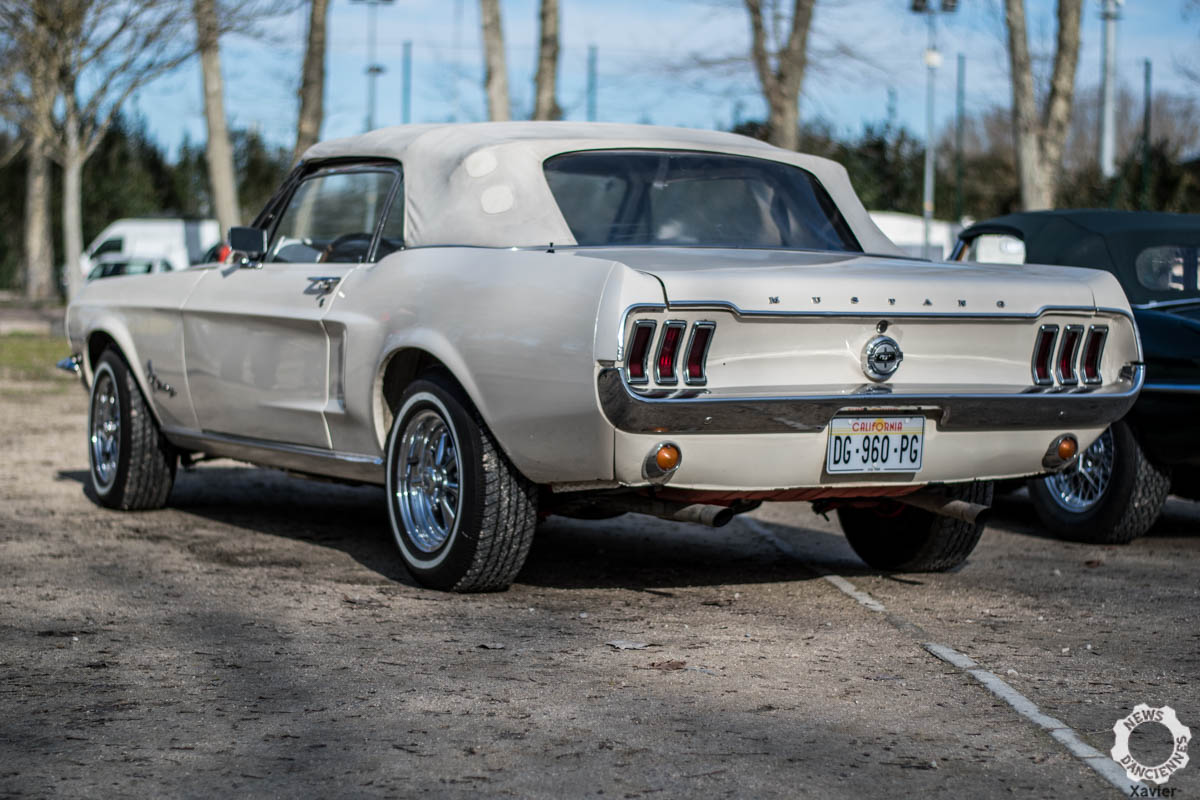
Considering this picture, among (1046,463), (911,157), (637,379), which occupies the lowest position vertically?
(1046,463)

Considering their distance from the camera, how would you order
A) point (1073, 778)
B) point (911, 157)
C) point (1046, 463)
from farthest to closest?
point (911, 157)
point (1046, 463)
point (1073, 778)

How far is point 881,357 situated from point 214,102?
20.3 metres

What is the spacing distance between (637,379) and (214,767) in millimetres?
1807

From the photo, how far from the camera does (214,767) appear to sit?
3.64 meters

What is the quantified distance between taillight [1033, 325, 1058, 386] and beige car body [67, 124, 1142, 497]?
1.3 inches

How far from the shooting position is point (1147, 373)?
7.36 m

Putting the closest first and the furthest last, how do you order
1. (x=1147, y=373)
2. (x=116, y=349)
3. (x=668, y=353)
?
(x=668, y=353), (x=1147, y=373), (x=116, y=349)

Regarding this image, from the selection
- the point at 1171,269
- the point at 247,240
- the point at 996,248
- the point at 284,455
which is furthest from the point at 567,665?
the point at 996,248

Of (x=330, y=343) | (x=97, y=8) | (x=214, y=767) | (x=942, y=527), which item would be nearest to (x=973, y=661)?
(x=942, y=527)

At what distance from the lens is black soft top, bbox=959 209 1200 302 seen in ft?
26.8

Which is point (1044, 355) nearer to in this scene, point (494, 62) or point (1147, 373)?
point (1147, 373)

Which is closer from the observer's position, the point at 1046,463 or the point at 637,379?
the point at 637,379

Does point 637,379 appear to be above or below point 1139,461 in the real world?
above

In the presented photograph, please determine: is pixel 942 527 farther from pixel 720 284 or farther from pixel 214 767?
pixel 214 767
